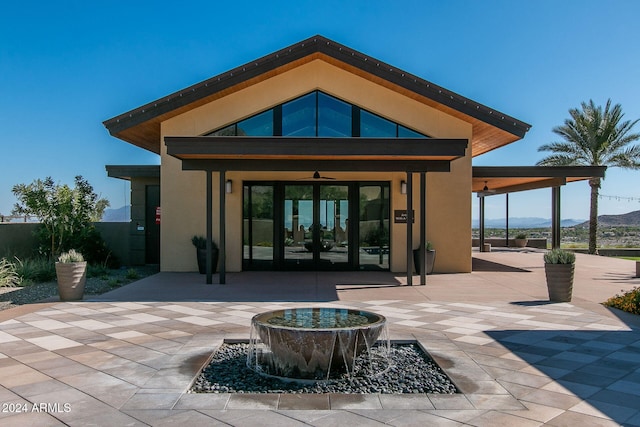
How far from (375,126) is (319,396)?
1028 cm

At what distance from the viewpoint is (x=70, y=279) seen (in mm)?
9500

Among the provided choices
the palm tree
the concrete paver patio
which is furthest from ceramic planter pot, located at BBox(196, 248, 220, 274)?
the palm tree

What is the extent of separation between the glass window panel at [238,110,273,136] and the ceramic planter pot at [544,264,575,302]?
7.94 m

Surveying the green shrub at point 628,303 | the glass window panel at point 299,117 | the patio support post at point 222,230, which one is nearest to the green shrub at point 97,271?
the patio support post at point 222,230

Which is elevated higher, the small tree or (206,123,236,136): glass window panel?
(206,123,236,136): glass window panel

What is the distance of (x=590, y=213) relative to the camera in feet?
84.0

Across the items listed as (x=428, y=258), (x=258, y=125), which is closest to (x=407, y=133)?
(x=428, y=258)

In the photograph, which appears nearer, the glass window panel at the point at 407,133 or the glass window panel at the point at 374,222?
the glass window panel at the point at 407,133

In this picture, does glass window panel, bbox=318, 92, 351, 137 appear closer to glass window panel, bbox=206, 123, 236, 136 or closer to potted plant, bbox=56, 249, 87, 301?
glass window panel, bbox=206, 123, 236, 136

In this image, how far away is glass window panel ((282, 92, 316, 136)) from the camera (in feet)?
Result: 45.0

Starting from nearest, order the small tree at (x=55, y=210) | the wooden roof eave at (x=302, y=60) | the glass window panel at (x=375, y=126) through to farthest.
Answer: the wooden roof eave at (x=302, y=60) → the glass window panel at (x=375, y=126) → the small tree at (x=55, y=210)

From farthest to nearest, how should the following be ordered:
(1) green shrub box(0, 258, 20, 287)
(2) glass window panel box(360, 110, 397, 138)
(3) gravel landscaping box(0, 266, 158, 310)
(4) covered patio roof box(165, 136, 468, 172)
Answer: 1. (2) glass window panel box(360, 110, 397, 138)
2. (1) green shrub box(0, 258, 20, 287)
3. (4) covered patio roof box(165, 136, 468, 172)
4. (3) gravel landscaping box(0, 266, 158, 310)

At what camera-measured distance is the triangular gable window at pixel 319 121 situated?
45.0ft

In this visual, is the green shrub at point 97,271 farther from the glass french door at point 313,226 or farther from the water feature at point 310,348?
the water feature at point 310,348
